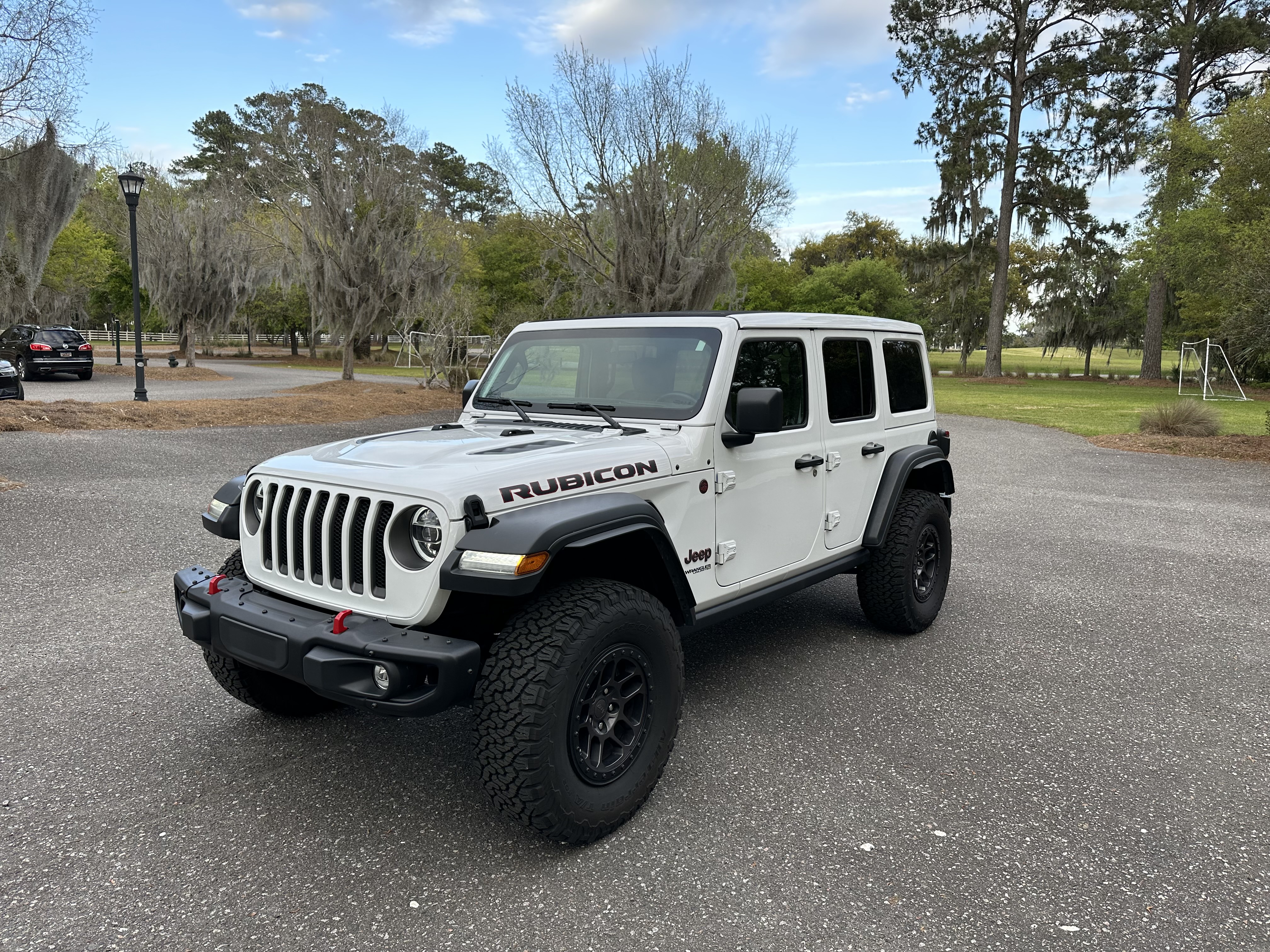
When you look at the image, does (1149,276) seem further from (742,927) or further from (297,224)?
(742,927)

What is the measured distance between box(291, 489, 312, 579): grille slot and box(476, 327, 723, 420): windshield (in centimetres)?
134

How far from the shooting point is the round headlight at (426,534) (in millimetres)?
2771

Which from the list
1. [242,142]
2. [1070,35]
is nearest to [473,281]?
[242,142]

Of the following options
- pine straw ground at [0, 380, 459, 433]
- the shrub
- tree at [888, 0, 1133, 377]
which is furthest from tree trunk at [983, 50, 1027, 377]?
pine straw ground at [0, 380, 459, 433]

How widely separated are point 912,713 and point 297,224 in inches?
933

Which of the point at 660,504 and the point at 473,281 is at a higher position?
the point at 473,281

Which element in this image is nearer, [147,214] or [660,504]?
[660,504]

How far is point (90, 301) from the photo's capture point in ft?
149

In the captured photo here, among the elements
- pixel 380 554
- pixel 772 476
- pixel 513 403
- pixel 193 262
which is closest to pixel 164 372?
pixel 193 262

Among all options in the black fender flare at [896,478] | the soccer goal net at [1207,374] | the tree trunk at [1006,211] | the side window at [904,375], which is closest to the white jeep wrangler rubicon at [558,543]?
the black fender flare at [896,478]

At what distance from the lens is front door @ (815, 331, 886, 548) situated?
4.39 m

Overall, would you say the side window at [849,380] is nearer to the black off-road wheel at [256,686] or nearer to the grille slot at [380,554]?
the grille slot at [380,554]

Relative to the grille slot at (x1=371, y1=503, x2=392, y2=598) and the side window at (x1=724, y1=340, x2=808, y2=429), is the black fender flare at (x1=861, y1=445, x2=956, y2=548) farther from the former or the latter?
the grille slot at (x1=371, y1=503, x2=392, y2=598)

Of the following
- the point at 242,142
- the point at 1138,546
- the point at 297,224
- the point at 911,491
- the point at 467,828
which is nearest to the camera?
the point at 467,828
